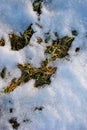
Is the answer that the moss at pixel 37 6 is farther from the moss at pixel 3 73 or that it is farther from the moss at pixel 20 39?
the moss at pixel 3 73

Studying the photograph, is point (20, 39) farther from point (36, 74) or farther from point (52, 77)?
point (52, 77)

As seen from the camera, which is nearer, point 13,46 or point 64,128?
point 64,128

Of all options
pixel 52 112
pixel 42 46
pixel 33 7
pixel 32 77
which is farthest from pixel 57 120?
pixel 33 7

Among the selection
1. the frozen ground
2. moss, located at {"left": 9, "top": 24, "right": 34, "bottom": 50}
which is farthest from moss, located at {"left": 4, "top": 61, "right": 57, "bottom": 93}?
moss, located at {"left": 9, "top": 24, "right": 34, "bottom": 50}

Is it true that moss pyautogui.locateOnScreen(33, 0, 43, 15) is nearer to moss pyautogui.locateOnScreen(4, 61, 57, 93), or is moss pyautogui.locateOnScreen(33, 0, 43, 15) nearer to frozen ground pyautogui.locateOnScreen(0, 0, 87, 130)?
frozen ground pyautogui.locateOnScreen(0, 0, 87, 130)

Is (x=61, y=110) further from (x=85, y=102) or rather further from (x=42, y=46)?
(x=42, y=46)
